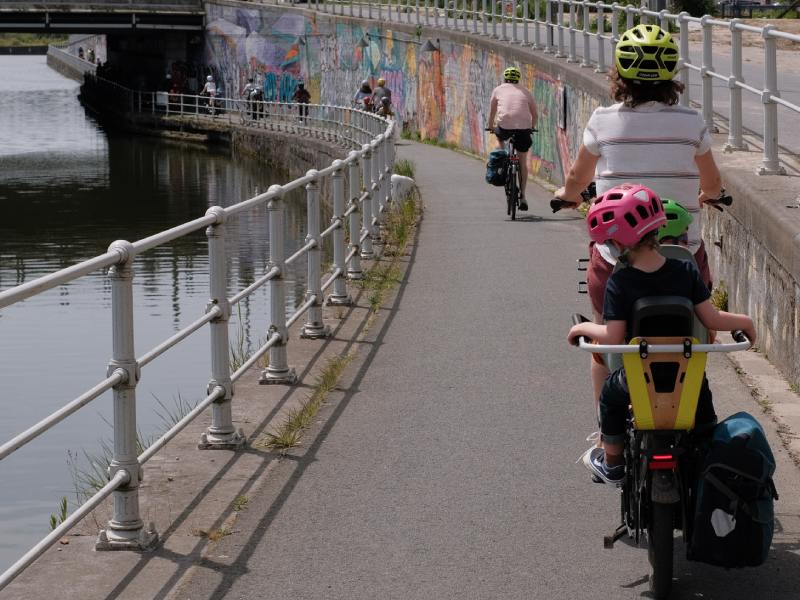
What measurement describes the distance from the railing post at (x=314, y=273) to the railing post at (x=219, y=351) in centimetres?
295

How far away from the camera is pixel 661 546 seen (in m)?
4.90

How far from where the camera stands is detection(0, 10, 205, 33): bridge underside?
65312mm

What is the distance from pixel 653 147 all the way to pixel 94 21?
206 ft

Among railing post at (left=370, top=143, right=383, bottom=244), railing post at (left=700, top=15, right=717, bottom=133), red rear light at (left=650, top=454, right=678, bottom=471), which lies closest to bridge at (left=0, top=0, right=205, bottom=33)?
railing post at (left=370, top=143, right=383, bottom=244)

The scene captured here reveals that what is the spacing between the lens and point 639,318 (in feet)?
16.4

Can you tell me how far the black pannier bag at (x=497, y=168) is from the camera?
18000 mm

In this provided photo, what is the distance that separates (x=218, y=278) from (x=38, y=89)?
103m

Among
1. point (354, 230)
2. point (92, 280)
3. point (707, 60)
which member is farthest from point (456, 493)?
point (92, 280)

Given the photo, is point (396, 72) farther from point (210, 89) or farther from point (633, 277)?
point (633, 277)

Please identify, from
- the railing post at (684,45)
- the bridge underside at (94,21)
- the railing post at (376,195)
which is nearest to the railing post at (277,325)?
the railing post at (684,45)

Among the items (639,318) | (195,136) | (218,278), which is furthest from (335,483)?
(195,136)

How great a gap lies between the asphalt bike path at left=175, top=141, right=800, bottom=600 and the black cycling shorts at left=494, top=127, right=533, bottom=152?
688cm

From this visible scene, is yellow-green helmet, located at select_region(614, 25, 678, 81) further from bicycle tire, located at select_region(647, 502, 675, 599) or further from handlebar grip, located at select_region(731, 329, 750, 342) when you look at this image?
bicycle tire, located at select_region(647, 502, 675, 599)

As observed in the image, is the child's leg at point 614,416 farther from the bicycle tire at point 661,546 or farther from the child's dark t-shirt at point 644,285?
the bicycle tire at point 661,546
